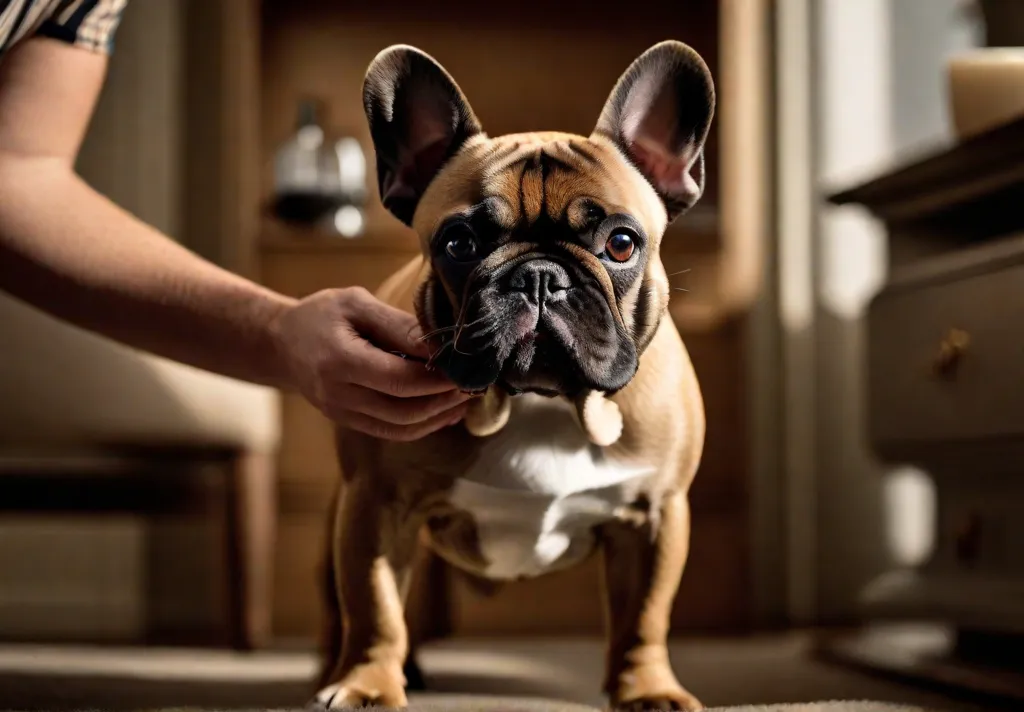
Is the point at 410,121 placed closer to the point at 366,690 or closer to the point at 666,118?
the point at 666,118

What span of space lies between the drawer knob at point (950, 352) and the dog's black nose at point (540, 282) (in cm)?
71

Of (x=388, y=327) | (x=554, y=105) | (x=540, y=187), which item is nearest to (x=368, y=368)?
(x=388, y=327)

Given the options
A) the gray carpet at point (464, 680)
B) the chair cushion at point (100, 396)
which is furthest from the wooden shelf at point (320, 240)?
the gray carpet at point (464, 680)

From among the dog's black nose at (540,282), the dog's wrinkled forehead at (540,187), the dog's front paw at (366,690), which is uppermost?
the dog's wrinkled forehead at (540,187)

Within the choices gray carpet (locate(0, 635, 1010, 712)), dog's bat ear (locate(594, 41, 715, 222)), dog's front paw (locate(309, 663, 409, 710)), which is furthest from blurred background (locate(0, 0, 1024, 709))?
dog's bat ear (locate(594, 41, 715, 222))

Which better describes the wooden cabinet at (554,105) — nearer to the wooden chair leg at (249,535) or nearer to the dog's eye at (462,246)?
the wooden chair leg at (249,535)

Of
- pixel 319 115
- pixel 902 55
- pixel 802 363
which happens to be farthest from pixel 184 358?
pixel 902 55

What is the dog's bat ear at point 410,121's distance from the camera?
62cm

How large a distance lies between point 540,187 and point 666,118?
0.09m

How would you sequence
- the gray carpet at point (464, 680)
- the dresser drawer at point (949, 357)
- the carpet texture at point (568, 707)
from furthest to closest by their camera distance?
1. the dresser drawer at point (949, 357)
2. the gray carpet at point (464, 680)
3. the carpet texture at point (568, 707)

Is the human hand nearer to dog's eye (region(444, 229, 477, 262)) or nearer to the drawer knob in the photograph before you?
dog's eye (region(444, 229, 477, 262))

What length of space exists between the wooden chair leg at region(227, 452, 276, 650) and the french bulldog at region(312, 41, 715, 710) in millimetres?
774

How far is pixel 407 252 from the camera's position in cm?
142

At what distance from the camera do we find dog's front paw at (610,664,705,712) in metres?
0.67
